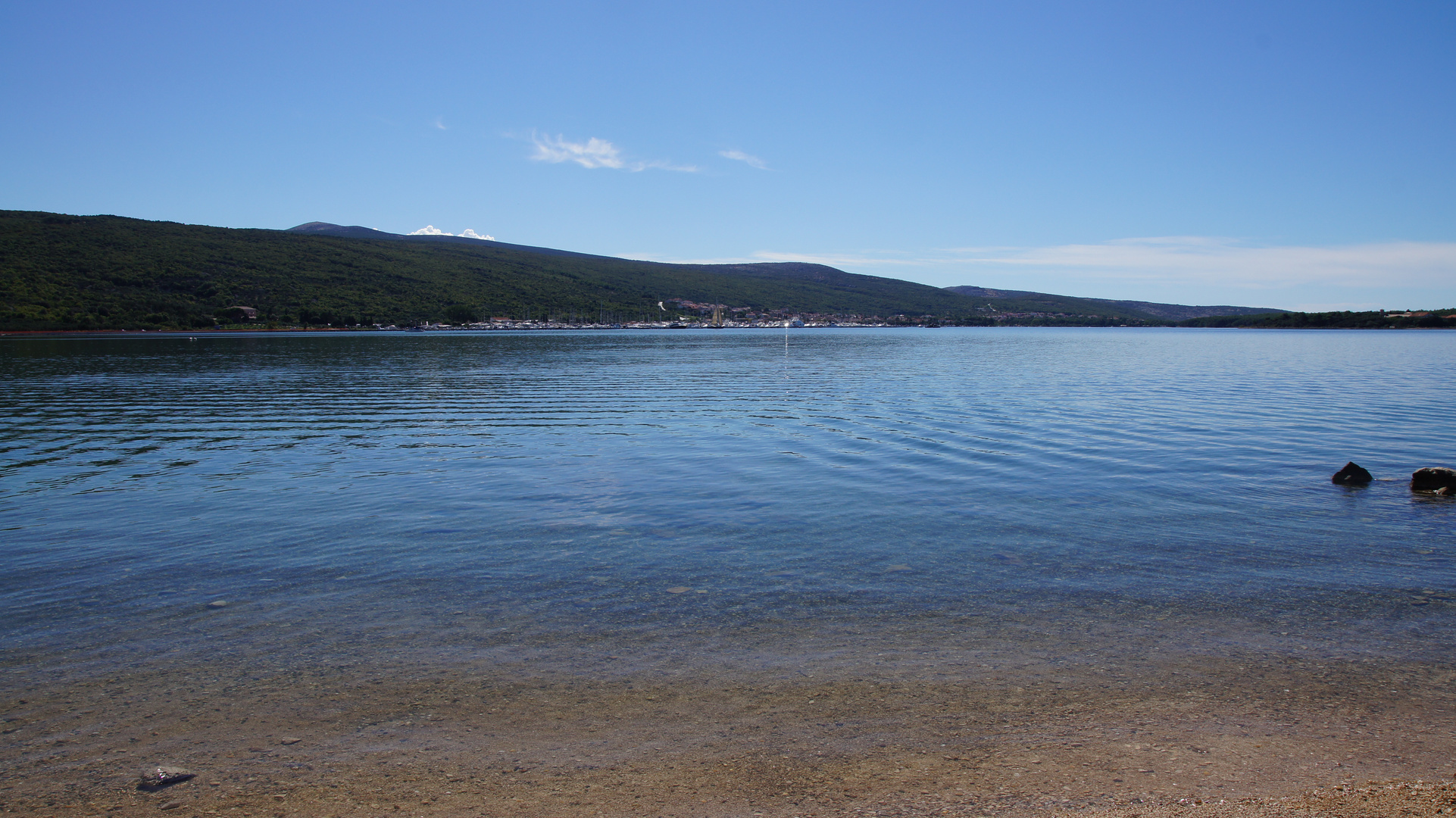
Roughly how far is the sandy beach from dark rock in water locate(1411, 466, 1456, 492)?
10.8 m

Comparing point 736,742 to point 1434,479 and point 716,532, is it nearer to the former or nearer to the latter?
point 716,532

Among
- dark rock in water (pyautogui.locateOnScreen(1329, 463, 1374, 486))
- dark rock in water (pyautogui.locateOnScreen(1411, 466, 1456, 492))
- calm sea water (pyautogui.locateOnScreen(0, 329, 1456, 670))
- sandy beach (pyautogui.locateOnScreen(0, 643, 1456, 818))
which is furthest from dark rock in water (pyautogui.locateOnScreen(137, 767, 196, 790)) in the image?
dark rock in water (pyautogui.locateOnScreen(1411, 466, 1456, 492))

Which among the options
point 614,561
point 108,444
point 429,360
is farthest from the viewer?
point 429,360

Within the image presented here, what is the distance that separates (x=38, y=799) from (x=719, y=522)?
30.8 feet

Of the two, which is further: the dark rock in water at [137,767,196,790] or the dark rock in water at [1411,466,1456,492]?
the dark rock in water at [1411,466,1456,492]

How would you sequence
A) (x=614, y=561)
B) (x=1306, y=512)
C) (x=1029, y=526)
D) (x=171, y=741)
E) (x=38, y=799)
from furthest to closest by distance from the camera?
1. (x=1306, y=512)
2. (x=1029, y=526)
3. (x=614, y=561)
4. (x=171, y=741)
5. (x=38, y=799)

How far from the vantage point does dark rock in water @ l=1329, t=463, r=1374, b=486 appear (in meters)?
16.3

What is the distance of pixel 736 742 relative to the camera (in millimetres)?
6125

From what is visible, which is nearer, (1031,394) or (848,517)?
(848,517)

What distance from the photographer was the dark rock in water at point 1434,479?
15453 millimetres

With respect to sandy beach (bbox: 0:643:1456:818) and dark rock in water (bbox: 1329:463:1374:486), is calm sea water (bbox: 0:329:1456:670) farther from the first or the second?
sandy beach (bbox: 0:643:1456:818)

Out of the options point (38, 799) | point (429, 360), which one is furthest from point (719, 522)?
point (429, 360)

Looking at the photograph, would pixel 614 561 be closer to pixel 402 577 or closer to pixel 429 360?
pixel 402 577

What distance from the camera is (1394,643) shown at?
26.5ft
